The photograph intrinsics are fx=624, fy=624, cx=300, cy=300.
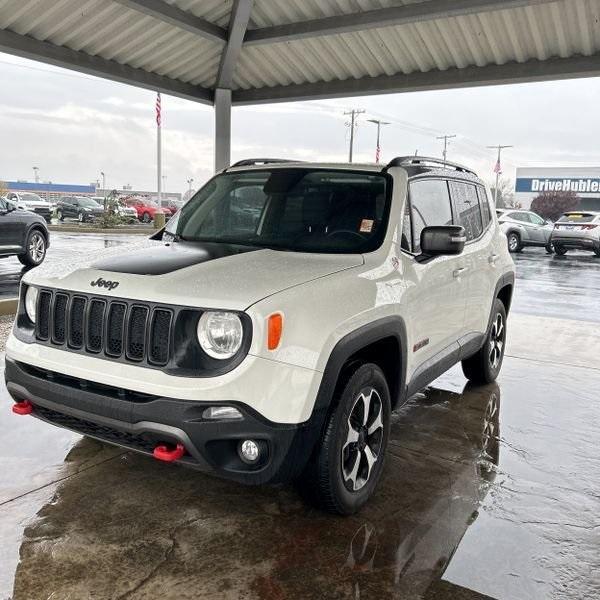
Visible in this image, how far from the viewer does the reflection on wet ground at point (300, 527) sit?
8.59ft

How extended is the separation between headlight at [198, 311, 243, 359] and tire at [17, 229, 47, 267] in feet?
34.1

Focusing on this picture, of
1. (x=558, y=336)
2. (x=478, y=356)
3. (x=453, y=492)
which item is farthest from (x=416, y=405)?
(x=558, y=336)

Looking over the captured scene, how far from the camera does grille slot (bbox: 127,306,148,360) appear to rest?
278 centimetres

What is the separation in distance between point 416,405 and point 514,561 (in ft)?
7.07

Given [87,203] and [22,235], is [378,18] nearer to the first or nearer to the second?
[22,235]

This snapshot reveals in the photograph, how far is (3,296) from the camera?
8773 mm

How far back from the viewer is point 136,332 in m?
2.80

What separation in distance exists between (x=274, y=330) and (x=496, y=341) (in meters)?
3.61

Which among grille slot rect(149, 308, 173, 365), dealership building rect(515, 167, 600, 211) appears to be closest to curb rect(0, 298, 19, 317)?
grille slot rect(149, 308, 173, 365)

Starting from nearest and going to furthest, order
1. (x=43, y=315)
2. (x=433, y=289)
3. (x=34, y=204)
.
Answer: (x=43, y=315)
(x=433, y=289)
(x=34, y=204)

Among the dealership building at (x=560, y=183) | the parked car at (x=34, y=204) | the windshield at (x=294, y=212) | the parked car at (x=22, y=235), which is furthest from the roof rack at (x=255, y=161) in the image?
the dealership building at (x=560, y=183)

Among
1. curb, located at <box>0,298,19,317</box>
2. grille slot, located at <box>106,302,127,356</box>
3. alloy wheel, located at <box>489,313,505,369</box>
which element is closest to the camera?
grille slot, located at <box>106,302,127,356</box>

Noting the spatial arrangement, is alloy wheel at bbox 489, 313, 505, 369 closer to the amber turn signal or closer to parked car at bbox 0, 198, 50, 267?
the amber turn signal

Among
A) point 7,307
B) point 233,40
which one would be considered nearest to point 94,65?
point 233,40
